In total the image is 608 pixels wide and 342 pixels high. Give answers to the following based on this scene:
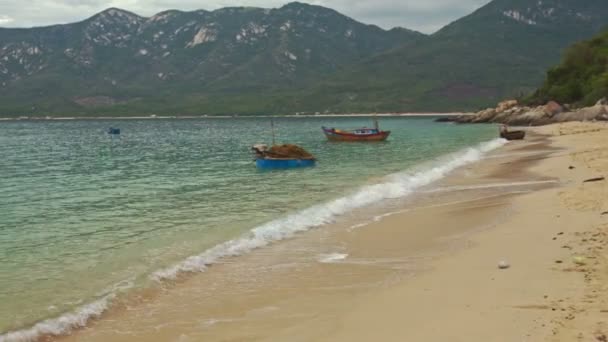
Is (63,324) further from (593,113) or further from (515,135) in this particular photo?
(593,113)

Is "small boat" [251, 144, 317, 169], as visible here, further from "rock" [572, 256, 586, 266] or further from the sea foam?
"rock" [572, 256, 586, 266]

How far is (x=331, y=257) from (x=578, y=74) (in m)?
→ 130

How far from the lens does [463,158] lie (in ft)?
154


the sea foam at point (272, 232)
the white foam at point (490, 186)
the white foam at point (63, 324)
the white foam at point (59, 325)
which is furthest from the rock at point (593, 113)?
the white foam at point (59, 325)

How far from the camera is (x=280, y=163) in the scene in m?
47.2

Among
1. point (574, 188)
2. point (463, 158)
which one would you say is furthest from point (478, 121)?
point (574, 188)

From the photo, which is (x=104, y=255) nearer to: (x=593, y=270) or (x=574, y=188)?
(x=593, y=270)

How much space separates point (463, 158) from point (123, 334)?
40706 millimetres

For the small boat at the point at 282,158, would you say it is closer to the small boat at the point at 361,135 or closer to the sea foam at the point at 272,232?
the sea foam at the point at 272,232

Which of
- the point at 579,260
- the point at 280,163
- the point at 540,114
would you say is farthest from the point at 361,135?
the point at 579,260

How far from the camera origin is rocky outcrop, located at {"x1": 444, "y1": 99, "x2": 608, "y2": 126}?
90.7m

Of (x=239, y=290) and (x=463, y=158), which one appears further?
(x=463, y=158)

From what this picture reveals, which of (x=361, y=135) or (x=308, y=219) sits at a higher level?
(x=361, y=135)

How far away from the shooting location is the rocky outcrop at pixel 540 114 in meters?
90.7
